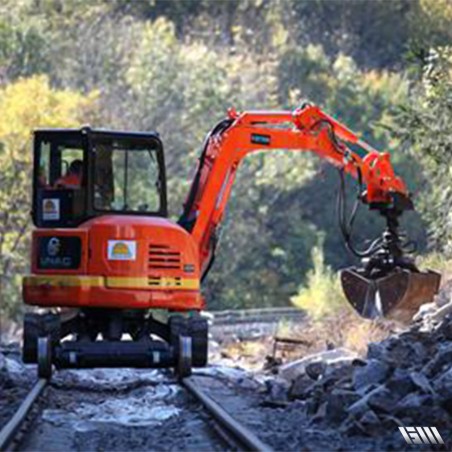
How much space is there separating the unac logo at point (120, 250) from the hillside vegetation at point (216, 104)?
26.4 m

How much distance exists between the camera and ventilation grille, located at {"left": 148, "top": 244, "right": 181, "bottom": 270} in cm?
2095

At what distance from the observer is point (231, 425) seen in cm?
1580

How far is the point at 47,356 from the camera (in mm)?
20391

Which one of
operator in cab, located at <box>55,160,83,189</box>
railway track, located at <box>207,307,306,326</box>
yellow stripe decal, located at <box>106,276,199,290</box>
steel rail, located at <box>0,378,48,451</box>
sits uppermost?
operator in cab, located at <box>55,160,83,189</box>

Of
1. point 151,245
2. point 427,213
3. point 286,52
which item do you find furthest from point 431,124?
point 286,52

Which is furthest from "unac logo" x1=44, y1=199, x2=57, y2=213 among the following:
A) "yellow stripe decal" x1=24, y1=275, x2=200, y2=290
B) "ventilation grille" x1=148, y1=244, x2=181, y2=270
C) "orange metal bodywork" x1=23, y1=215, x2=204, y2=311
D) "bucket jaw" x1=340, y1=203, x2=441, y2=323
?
"bucket jaw" x1=340, y1=203, x2=441, y2=323

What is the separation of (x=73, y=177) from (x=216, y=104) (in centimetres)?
4375

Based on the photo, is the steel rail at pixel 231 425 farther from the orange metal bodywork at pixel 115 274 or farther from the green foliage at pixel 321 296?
the green foliage at pixel 321 296

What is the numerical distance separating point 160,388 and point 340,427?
4.91 metres

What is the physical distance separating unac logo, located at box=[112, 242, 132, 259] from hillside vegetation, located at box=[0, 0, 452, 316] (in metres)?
26.4

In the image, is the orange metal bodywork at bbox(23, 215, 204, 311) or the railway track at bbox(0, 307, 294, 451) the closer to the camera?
the railway track at bbox(0, 307, 294, 451)

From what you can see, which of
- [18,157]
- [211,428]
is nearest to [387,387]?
[211,428]

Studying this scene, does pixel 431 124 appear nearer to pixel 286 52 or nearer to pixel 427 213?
pixel 427 213

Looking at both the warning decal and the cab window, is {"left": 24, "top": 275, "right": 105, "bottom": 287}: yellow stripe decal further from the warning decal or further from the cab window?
the cab window
